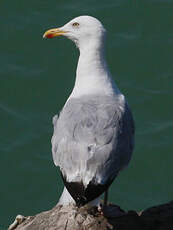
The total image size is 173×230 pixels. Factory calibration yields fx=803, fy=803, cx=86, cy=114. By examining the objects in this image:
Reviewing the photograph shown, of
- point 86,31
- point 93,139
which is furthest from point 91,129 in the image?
point 86,31

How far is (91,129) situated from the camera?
5.70 m

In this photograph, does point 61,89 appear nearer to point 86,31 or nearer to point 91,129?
point 86,31

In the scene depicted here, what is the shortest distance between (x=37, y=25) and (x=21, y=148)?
6.02ft

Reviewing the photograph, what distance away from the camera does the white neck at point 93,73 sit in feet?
20.7

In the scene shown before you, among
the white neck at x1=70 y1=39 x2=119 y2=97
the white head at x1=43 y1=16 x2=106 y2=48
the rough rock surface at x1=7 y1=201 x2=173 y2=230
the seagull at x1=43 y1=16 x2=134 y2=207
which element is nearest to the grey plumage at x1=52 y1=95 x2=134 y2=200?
the seagull at x1=43 y1=16 x2=134 y2=207

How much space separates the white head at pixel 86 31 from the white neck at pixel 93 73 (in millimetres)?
25

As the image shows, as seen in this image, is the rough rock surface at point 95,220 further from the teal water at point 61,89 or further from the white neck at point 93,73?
the teal water at point 61,89

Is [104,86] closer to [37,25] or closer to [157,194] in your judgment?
[157,194]

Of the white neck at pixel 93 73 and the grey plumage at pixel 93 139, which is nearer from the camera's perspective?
the grey plumage at pixel 93 139

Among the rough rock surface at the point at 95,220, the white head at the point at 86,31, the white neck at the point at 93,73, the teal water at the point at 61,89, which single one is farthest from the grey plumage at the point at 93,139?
the teal water at the point at 61,89

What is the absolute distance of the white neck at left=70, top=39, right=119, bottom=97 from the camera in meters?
6.30

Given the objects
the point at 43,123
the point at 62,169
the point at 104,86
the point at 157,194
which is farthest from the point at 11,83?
the point at 62,169

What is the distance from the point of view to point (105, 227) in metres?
5.79

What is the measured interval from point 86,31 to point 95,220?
5.13 feet
